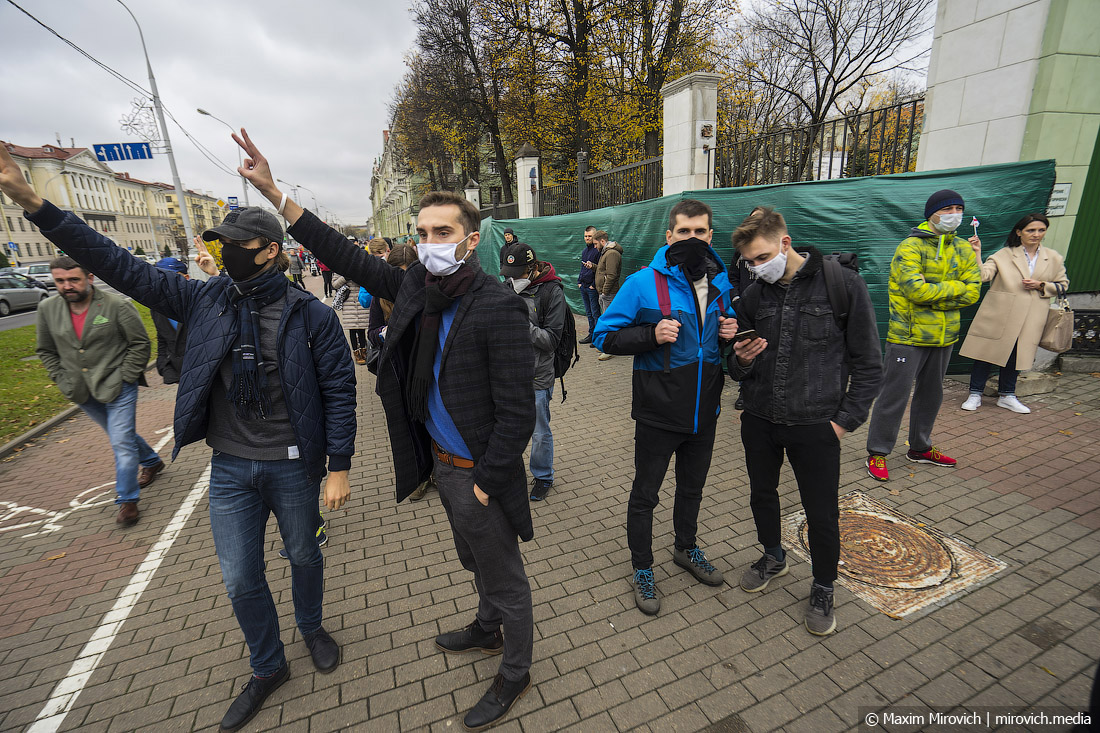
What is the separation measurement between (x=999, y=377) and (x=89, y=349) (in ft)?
29.4

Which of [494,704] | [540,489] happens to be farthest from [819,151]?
[494,704]

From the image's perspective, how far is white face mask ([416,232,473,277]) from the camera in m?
2.04

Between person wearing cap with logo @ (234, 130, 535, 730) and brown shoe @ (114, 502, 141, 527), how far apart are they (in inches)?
138

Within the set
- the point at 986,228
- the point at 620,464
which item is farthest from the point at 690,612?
the point at 986,228

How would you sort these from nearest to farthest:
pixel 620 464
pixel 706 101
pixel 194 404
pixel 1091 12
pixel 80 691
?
pixel 194 404 < pixel 80 691 < pixel 620 464 < pixel 1091 12 < pixel 706 101

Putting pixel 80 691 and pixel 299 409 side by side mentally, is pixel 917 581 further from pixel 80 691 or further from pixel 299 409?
pixel 80 691

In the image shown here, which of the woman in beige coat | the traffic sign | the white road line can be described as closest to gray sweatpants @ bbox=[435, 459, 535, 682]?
the white road line

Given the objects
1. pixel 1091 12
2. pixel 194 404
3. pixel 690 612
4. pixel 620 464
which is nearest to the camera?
pixel 194 404

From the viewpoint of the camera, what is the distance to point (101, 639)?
302 centimetres

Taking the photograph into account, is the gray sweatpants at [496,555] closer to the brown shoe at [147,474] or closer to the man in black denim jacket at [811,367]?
the man in black denim jacket at [811,367]

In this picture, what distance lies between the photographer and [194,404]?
7.41 ft

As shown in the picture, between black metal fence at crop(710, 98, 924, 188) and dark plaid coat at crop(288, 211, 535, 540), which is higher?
black metal fence at crop(710, 98, 924, 188)

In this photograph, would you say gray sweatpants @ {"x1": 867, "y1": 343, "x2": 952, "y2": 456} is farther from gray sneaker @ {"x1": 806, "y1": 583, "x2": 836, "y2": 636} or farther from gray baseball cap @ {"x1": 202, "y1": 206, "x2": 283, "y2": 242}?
gray baseball cap @ {"x1": 202, "y1": 206, "x2": 283, "y2": 242}

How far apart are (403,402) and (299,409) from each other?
0.50 meters
